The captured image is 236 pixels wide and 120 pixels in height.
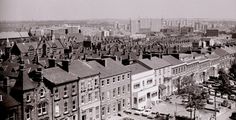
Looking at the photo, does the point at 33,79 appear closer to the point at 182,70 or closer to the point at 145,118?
the point at 145,118

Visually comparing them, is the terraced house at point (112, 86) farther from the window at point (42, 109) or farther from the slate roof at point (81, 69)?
the window at point (42, 109)

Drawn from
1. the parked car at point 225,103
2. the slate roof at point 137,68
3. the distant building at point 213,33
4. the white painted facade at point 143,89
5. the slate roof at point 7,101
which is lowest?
the parked car at point 225,103

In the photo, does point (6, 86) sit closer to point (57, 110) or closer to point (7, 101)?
point (7, 101)

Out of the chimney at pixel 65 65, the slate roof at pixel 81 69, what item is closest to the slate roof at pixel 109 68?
the slate roof at pixel 81 69

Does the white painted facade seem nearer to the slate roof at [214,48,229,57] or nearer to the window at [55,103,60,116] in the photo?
the window at [55,103,60,116]

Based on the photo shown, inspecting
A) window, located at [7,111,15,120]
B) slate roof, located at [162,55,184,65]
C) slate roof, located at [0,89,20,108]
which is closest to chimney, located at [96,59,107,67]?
slate roof, located at [0,89,20,108]

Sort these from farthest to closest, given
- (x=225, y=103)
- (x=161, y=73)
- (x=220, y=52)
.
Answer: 1. (x=220, y=52)
2. (x=161, y=73)
3. (x=225, y=103)

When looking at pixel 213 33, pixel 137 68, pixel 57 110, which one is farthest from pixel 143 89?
pixel 213 33

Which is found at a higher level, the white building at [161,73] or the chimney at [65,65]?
the chimney at [65,65]
